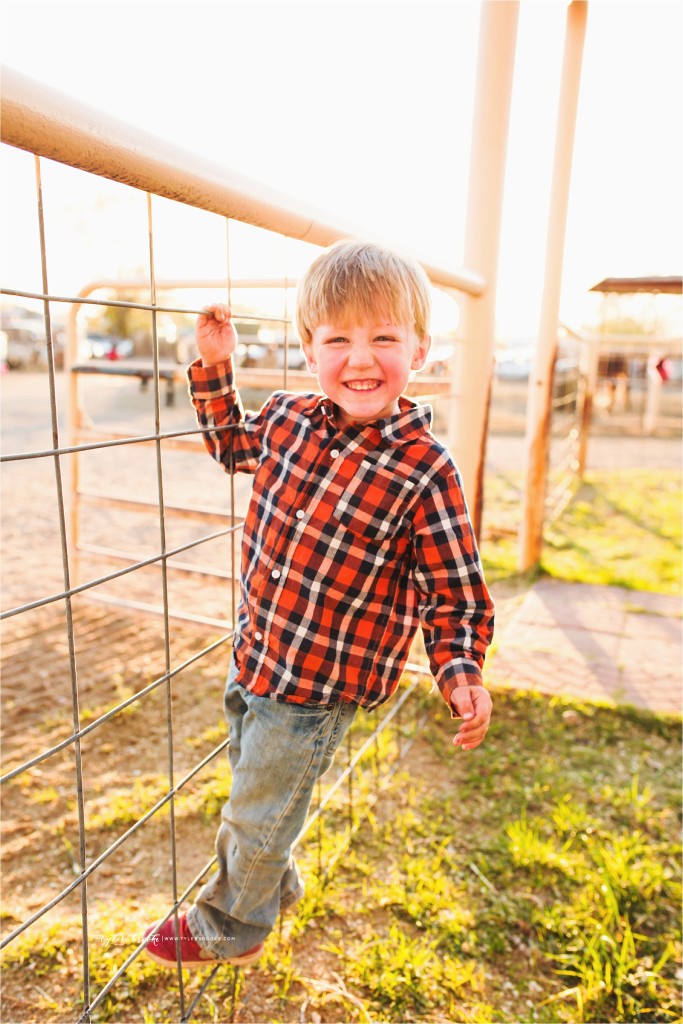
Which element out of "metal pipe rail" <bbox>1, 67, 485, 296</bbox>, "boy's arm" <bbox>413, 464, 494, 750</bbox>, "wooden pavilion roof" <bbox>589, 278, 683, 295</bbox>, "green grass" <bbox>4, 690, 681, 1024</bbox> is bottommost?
"green grass" <bbox>4, 690, 681, 1024</bbox>

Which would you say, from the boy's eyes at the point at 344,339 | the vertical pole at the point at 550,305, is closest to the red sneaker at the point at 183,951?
the boy's eyes at the point at 344,339

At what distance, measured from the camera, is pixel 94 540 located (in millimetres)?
4684

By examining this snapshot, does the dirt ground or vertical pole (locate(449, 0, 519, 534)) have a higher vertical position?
vertical pole (locate(449, 0, 519, 534))

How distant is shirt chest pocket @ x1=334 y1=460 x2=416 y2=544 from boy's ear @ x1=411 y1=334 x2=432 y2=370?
0.22 metres

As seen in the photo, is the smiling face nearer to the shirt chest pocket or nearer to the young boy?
the young boy

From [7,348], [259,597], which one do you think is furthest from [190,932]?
[7,348]

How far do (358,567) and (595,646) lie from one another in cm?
234

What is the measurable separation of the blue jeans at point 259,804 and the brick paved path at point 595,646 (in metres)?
1.64

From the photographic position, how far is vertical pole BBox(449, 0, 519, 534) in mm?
2133

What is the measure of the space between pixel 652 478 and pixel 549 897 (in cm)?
706

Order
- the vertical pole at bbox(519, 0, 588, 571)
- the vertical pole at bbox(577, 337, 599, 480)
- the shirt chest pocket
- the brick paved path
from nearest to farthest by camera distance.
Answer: the shirt chest pocket, the brick paved path, the vertical pole at bbox(519, 0, 588, 571), the vertical pole at bbox(577, 337, 599, 480)

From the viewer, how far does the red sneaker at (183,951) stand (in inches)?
53.8

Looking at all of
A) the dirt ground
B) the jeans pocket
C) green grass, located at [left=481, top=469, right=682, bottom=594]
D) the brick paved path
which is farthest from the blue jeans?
green grass, located at [left=481, top=469, right=682, bottom=594]

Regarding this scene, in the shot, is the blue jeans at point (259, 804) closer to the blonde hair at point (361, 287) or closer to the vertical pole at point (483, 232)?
the blonde hair at point (361, 287)
